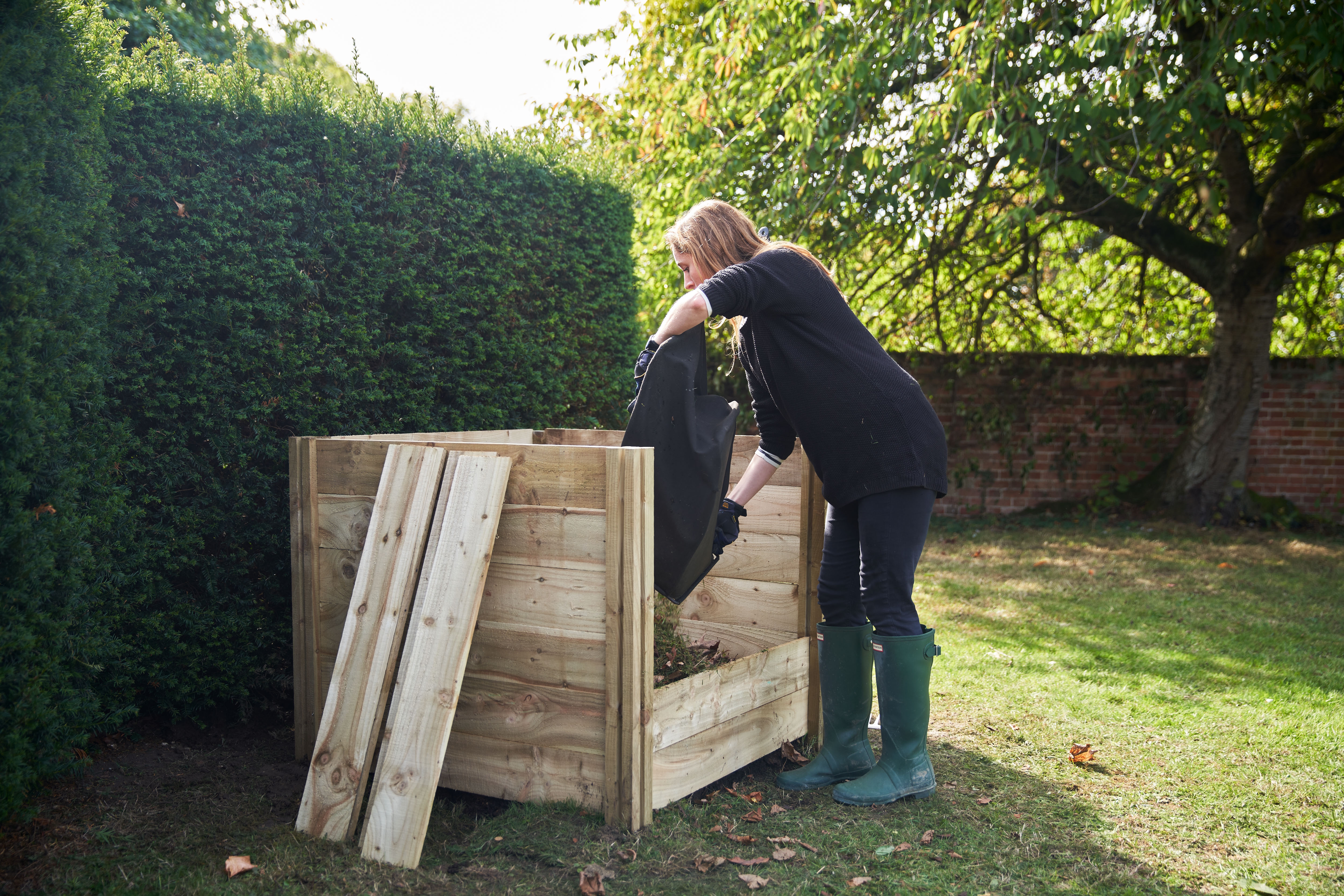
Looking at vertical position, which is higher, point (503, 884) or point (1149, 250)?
point (1149, 250)

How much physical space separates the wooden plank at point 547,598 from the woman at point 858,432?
0.60m

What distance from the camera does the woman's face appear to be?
9.95 ft

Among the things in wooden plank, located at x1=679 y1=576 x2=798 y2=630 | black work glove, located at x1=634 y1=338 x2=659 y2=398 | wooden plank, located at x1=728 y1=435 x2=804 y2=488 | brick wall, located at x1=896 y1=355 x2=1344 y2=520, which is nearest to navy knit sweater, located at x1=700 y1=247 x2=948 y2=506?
black work glove, located at x1=634 y1=338 x2=659 y2=398

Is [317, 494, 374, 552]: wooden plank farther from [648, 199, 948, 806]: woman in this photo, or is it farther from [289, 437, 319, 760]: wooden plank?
[648, 199, 948, 806]: woman

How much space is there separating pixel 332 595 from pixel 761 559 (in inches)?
60.4

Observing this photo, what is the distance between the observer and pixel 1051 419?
410 inches

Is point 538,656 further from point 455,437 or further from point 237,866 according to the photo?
point 455,437

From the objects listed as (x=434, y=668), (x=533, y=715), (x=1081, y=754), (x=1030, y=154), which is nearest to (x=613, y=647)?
(x=533, y=715)

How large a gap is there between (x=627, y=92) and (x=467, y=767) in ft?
27.5

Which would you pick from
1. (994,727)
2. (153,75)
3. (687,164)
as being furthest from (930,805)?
(687,164)

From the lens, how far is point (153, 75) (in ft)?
10.2

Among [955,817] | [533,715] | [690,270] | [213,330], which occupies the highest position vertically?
[690,270]

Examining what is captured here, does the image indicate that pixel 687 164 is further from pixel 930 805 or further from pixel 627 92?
pixel 930 805

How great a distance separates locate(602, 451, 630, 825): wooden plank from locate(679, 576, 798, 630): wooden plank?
0.98m
